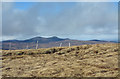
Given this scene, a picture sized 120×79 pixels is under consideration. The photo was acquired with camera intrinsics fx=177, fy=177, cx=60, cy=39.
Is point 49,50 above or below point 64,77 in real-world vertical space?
above

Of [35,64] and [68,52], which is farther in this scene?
[68,52]

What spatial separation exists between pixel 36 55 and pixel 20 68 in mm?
11315

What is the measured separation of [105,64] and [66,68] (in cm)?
881

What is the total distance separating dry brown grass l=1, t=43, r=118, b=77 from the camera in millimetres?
35500

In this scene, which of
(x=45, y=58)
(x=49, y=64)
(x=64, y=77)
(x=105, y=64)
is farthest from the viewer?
(x=45, y=58)

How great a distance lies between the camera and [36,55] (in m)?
52.7

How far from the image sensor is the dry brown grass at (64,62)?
116 ft

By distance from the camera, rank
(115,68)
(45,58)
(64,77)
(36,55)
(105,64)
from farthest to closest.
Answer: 1. (36,55)
2. (45,58)
3. (105,64)
4. (115,68)
5. (64,77)

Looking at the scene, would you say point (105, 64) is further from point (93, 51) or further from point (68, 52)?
point (68, 52)

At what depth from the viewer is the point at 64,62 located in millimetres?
43500

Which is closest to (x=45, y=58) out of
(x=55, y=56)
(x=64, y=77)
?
(x=55, y=56)

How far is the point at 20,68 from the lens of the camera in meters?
41.8

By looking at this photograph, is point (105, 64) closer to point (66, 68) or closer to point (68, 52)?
point (66, 68)

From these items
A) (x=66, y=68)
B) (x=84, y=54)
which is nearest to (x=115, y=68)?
(x=66, y=68)
